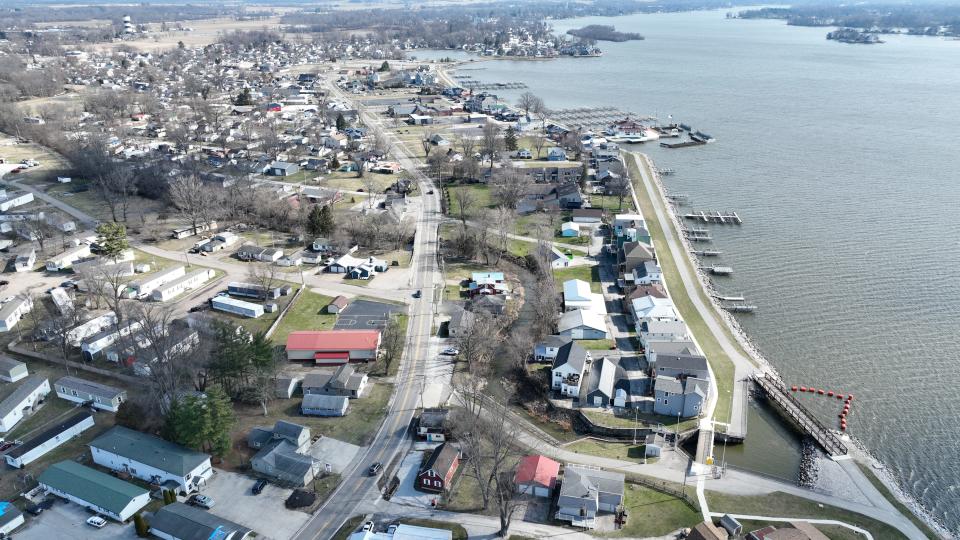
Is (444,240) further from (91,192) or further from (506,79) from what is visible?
(506,79)

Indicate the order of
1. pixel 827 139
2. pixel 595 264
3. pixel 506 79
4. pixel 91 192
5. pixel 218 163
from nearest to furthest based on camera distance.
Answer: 1. pixel 595 264
2. pixel 91 192
3. pixel 218 163
4. pixel 827 139
5. pixel 506 79

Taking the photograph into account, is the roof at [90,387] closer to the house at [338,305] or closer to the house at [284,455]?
the house at [284,455]

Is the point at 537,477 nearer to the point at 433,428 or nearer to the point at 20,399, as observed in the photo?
the point at 433,428

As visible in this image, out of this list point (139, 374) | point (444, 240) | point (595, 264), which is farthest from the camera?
point (444, 240)

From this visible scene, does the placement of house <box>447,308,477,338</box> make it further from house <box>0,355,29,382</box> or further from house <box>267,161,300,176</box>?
house <box>267,161,300,176</box>

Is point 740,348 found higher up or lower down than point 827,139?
lower down

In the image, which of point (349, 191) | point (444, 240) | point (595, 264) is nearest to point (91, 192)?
point (349, 191)
